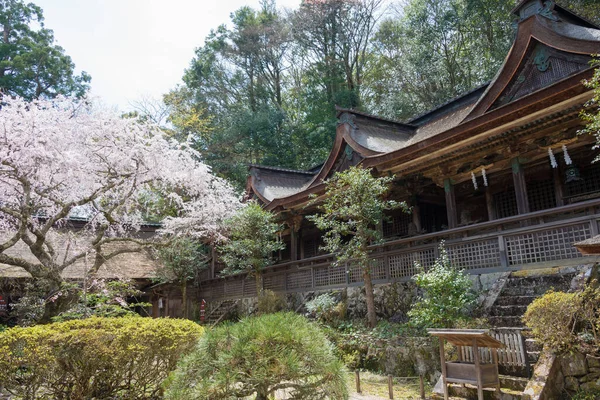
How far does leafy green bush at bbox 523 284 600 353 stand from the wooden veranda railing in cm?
207

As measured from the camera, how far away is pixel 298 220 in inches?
719

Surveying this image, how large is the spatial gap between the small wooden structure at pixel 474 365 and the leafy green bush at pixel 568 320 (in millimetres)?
801

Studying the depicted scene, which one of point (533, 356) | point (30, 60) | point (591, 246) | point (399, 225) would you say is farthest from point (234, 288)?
point (30, 60)

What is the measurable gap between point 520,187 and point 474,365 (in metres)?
5.89

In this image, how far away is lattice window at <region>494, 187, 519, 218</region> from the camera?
13633 mm

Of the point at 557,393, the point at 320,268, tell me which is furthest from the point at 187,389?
the point at 320,268

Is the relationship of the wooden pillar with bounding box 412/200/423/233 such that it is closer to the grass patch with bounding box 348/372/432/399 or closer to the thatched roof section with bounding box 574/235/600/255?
the grass patch with bounding box 348/372/432/399

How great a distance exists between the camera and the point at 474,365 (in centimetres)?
628

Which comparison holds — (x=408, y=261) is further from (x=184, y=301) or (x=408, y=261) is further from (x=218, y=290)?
(x=184, y=301)

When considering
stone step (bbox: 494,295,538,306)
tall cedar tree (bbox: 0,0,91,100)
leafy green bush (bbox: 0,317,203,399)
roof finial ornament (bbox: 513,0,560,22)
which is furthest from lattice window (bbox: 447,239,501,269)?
tall cedar tree (bbox: 0,0,91,100)

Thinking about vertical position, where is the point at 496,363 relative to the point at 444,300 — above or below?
below

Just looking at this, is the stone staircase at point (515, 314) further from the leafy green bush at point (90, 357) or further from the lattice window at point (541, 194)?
the lattice window at point (541, 194)

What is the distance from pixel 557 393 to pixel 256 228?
1051 centimetres

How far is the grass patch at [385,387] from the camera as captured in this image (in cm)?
784
